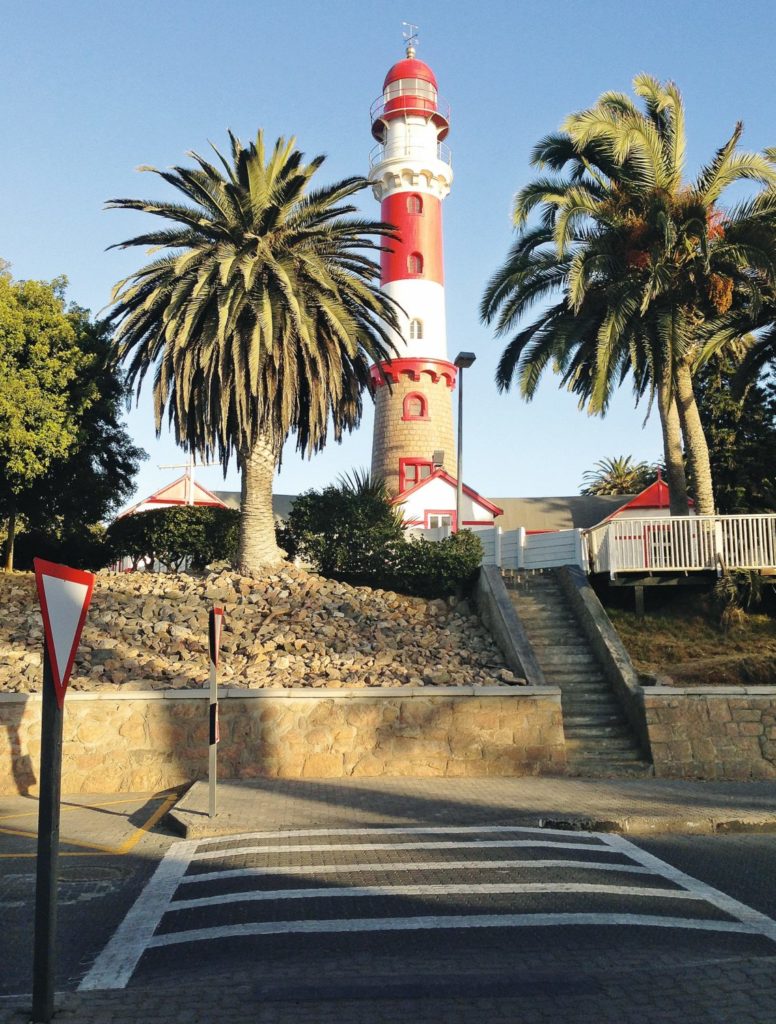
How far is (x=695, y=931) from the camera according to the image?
6.26 metres

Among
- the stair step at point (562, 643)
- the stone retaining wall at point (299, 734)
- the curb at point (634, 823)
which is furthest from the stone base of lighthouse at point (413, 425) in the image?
the curb at point (634, 823)

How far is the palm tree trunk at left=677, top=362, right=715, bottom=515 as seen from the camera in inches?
832

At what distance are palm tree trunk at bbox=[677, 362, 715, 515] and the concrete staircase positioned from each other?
385cm

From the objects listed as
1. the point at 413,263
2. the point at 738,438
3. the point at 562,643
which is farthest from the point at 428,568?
the point at 413,263

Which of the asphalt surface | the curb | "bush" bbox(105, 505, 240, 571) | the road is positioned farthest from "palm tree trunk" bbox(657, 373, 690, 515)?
the road

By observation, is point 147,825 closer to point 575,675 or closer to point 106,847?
point 106,847

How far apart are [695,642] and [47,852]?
1568cm

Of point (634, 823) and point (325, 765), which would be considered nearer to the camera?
point (634, 823)

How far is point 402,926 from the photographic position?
6383 millimetres

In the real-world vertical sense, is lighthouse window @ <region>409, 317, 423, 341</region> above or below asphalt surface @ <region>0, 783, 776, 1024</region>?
above

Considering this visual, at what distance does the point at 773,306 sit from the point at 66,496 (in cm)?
1832

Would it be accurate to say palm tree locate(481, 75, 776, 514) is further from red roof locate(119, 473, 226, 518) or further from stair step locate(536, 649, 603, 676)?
red roof locate(119, 473, 226, 518)

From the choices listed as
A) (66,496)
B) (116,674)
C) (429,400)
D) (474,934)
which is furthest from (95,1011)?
(429,400)

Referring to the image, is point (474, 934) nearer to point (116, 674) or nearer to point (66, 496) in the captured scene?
point (116, 674)
